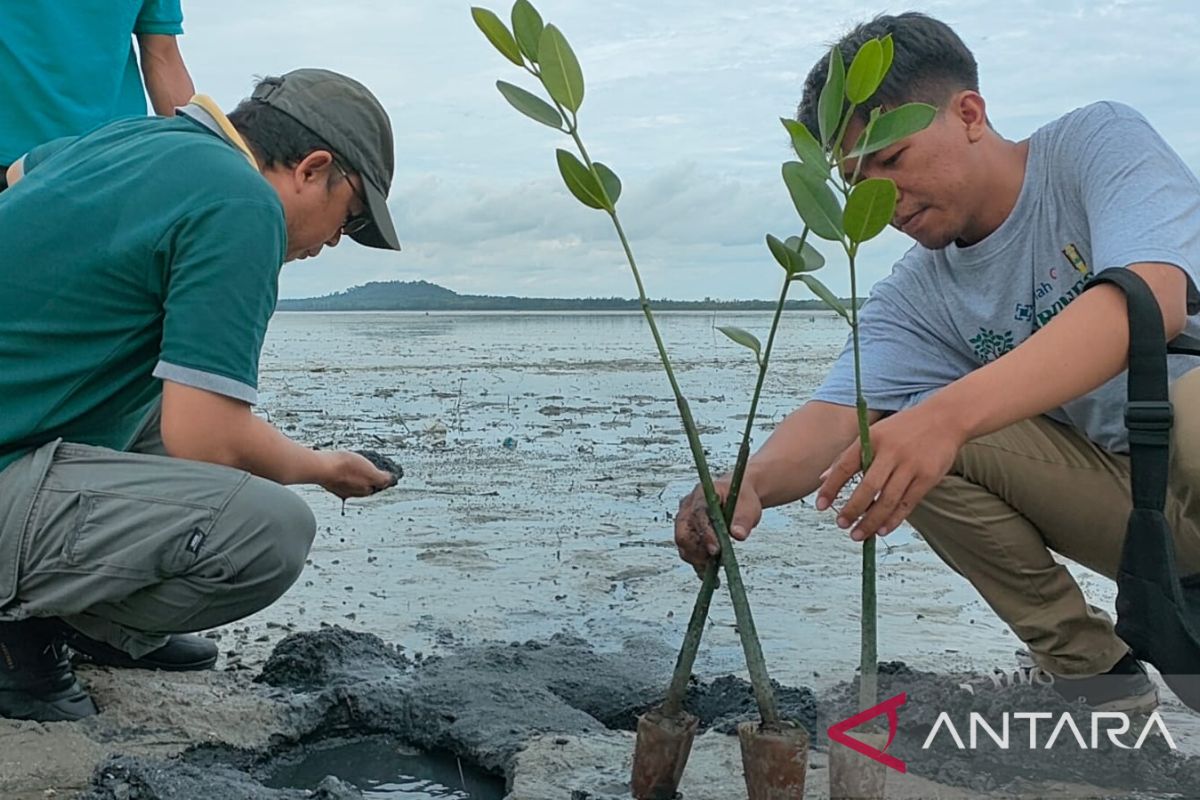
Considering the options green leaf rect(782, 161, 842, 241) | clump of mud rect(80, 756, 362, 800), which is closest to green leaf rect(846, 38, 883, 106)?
green leaf rect(782, 161, 842, 241)

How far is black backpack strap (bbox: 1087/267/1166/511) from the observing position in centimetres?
180

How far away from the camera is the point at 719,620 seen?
3301mm

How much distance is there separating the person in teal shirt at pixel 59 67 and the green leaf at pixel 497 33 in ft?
5.45

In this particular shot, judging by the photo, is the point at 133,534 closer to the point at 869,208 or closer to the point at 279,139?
the point at 279,139

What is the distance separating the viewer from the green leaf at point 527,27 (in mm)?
1706

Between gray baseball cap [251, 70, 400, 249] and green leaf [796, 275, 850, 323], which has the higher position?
gray baseball cap [251, 70, 400, 249]

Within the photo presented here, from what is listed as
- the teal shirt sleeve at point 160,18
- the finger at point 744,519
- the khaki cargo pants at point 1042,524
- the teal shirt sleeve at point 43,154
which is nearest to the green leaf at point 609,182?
the finger at point 744,519

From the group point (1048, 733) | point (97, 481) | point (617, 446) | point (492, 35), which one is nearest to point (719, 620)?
point (1048, 733)

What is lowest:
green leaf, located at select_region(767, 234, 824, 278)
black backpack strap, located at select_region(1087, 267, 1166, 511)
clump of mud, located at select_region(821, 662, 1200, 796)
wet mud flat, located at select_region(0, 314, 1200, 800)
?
wet mud flat, located at select_region(0, 314, 1200, 800)

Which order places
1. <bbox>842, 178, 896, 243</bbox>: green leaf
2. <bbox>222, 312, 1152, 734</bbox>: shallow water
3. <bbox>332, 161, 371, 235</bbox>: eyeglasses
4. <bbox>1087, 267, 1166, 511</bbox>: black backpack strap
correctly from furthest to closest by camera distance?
<bbox>222, 312, 1152, 734</bbox>: shallow water, <bbox>332, 161, 371, 235</bbox>: eyeglasses, <bbox>1087, 267, 1166, 511</bbox>: black backpack strap, <bbox>842, 178, 896, 243</bbox>: green leaf

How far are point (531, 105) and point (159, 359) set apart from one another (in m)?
0.89

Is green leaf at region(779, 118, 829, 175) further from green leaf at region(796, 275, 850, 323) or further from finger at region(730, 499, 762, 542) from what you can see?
finger at region(730, 499, 762, 542)

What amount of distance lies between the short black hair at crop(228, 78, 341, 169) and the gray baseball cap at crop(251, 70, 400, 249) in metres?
0.01

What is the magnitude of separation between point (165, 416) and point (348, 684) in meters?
0.83
